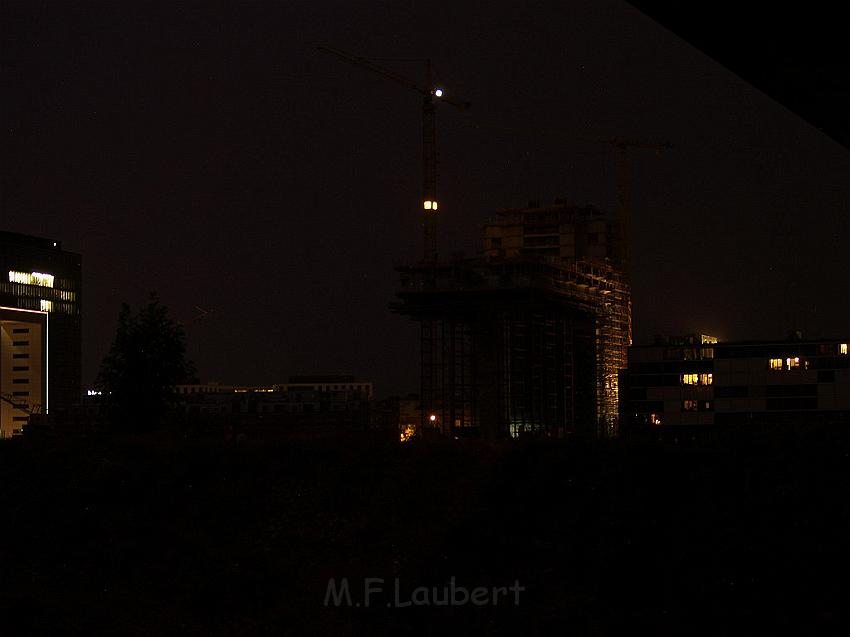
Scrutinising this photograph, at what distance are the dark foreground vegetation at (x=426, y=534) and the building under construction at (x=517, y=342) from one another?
47.8 meters

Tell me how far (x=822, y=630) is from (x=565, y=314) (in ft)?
191

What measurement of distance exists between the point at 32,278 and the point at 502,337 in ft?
200

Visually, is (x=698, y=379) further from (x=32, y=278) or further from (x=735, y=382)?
(x=32, y=278)

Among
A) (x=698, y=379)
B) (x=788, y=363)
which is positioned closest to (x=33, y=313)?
(x=698, y=379)

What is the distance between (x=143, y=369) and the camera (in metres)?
27.7

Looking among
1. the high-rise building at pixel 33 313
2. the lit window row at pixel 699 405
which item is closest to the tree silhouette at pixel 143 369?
the lit window row at pixel 699 405

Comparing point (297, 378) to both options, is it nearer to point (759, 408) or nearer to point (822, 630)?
point (759, 408)

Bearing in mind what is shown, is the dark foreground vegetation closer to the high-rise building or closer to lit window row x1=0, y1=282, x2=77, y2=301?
the high-rise building

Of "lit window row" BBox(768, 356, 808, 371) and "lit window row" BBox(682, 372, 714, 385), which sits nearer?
"lit window row" BBox(768, 356, 808, 371)

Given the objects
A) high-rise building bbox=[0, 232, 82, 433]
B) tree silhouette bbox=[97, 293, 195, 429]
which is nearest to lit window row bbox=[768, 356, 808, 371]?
tree silhouette bbox=[97, 293, 195, 429]

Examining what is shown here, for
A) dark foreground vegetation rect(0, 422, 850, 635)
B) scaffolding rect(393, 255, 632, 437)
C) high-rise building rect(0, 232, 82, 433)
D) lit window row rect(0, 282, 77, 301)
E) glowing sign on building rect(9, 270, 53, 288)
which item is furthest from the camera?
glowing sign on building rect(9, 270, 53, 288)

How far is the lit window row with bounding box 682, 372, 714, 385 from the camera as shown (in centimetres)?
6806

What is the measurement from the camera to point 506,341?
66.8 metres

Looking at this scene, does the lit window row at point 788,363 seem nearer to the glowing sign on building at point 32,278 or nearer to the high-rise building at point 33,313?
the high-rise building at point 33,313
